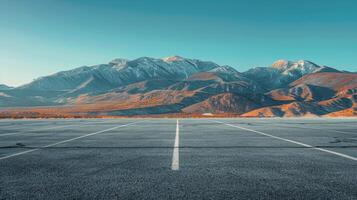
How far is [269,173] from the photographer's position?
16.2ft

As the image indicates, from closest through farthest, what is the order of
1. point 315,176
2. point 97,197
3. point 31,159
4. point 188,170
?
1. point 97,197
2. point 315,176
3. point 188,170
4. point 31,159

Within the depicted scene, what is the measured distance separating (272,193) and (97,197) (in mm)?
2390

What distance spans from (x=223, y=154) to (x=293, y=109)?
121 meters

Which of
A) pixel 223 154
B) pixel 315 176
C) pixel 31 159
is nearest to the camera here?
pixel 315 176

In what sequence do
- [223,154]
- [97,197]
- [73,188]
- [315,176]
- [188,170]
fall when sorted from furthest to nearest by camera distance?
1. [223,154]
2. [188,170]
3. [315,176]
4. [73,188]
5. [97,197]

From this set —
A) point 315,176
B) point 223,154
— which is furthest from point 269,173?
point 223,154

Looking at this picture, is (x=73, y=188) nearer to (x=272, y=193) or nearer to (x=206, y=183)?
(x=206, y=183)

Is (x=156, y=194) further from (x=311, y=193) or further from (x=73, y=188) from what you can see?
(x=311, y=193)

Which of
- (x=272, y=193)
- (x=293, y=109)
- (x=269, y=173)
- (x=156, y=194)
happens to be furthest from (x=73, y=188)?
(x=293, y=109)

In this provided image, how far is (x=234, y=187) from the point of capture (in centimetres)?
405

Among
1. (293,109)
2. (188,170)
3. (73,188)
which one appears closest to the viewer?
(73,188)

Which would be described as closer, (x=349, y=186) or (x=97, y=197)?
(x=97, y=197)

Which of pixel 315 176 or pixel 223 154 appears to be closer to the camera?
pixel 315 176

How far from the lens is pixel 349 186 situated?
13.4 feet
